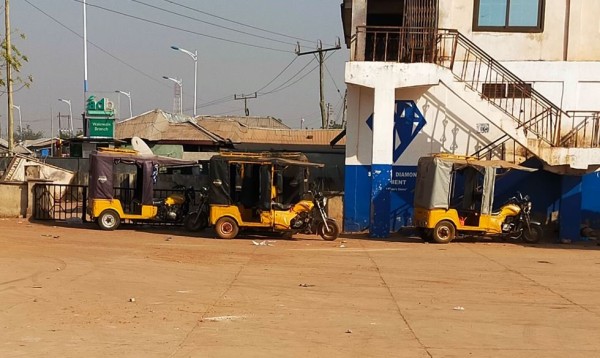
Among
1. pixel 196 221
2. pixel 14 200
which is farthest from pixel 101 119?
pixel 196 221

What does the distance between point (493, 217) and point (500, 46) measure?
6.20 metres

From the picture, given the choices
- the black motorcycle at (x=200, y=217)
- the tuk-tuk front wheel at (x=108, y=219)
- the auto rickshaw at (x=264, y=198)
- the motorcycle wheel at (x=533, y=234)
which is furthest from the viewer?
the tuk-tuk front wheel at (x=108, y=219)

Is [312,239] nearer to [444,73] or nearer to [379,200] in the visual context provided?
[379,200]

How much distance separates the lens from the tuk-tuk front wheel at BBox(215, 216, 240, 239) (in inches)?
739

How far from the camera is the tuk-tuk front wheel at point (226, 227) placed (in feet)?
61.6

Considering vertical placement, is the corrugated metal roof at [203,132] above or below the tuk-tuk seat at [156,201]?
above

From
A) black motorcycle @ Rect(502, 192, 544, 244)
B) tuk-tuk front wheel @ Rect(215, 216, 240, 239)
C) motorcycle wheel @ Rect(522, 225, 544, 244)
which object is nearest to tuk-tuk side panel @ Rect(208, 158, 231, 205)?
tuk-tuk front wheel @ Rect(215, 216, 240, 239)

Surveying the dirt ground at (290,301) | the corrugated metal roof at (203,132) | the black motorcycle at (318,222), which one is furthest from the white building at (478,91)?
the corrugated metal roof at (203,132)

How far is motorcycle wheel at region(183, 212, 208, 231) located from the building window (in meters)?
10.8

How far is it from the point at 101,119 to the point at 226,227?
2676cm

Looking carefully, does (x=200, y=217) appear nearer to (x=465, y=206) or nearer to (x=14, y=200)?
(x=14, y=200)

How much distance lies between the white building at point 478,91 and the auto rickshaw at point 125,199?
5.78 metres

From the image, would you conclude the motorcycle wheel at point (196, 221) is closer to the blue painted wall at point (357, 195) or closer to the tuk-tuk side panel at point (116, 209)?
the tuk-tuk side panel at point (116, 209)

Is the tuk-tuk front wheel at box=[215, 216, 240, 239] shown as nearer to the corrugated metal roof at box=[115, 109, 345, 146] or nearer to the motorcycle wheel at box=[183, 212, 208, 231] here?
the motorcycle wheel at box=[183, 212, 208, 231]
